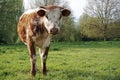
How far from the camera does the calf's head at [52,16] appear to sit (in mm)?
7899

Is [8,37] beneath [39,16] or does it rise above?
beneath

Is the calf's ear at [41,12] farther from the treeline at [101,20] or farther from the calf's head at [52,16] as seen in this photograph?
the treeline at [101,20]

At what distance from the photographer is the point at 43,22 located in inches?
342

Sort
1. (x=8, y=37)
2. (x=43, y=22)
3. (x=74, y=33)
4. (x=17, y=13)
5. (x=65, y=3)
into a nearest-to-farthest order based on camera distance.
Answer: (x=43, y=22) < (x=8, y=37) < (x=17, y=13) < (x=65, y=3) < (x=74, y=33)

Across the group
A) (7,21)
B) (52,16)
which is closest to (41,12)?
(52,16)

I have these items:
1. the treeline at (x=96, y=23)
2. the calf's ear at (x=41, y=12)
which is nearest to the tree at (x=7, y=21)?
the treeline at (x=96, y=23)

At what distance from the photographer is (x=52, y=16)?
8.13m

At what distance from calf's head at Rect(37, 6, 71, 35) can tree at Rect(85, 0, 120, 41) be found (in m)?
48.3

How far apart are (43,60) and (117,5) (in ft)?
160

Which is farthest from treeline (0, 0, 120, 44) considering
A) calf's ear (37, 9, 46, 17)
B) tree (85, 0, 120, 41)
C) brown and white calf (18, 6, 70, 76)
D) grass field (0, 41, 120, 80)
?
calf's ear (37, 9, 46, 17)

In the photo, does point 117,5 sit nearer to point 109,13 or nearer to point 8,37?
point 109,13

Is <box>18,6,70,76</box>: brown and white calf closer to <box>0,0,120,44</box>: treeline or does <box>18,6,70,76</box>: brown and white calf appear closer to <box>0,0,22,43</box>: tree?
<box>0,0,22,43</box>: tree

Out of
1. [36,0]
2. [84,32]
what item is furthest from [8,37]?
[84,32]

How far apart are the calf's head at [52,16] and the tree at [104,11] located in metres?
48.3
